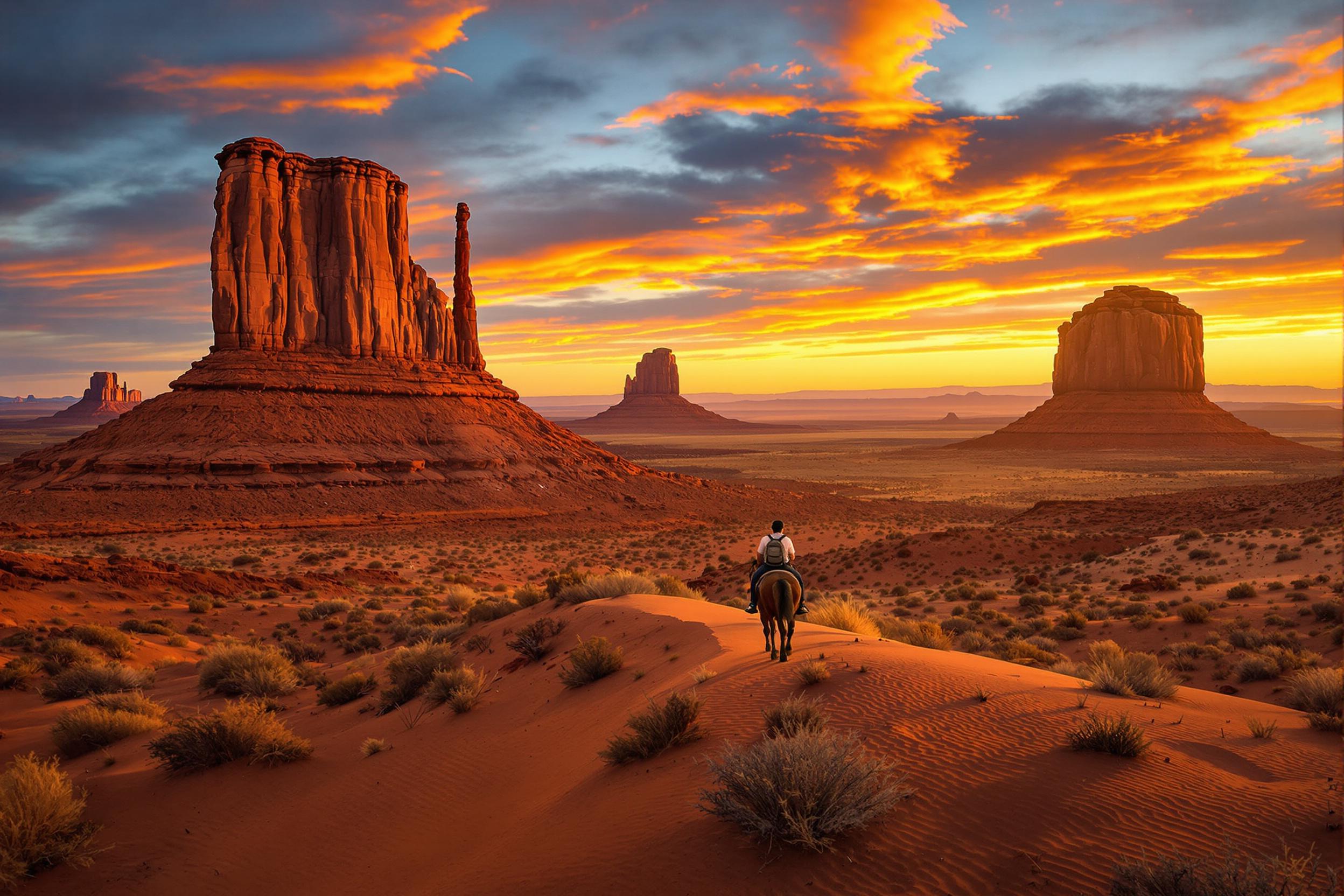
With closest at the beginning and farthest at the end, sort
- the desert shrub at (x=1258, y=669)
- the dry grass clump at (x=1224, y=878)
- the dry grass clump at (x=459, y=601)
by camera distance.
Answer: the dry grass clump at (x=1224, y=878) < the desert shrub at (x=1258, y=669) < the dry grass clump at (x=459, y=601)

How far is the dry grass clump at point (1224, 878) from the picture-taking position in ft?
11.9

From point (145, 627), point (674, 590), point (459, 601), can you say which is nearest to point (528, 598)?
point (674, 590)

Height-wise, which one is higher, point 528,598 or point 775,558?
point 775,558

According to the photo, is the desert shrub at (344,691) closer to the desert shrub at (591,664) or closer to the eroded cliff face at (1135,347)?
the desert shrub at (591,664)

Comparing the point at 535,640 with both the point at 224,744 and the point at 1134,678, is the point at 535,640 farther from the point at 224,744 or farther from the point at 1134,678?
the point at 1134,678

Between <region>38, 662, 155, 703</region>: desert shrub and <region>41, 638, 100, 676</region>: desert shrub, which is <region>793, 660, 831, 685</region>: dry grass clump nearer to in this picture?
<region>38, 662, 155, 703</region>: desert shrub

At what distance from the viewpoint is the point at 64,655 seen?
1439 centimetres

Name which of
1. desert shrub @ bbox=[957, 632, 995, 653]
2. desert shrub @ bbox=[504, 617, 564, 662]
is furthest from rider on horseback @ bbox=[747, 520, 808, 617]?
desert shrub @ bbox=[957, 632, 995, 653]

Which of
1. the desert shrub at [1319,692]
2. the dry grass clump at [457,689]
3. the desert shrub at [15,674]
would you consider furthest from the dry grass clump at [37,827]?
the desert shrub at [1319,692]

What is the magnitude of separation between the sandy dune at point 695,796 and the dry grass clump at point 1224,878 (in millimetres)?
304

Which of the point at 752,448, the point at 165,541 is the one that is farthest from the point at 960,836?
the point at 752,448

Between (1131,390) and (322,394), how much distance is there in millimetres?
130744

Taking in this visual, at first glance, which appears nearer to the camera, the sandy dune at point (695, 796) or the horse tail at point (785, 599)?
the sandy dune at point (695, 796)

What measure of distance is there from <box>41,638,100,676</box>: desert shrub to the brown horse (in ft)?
42.7
